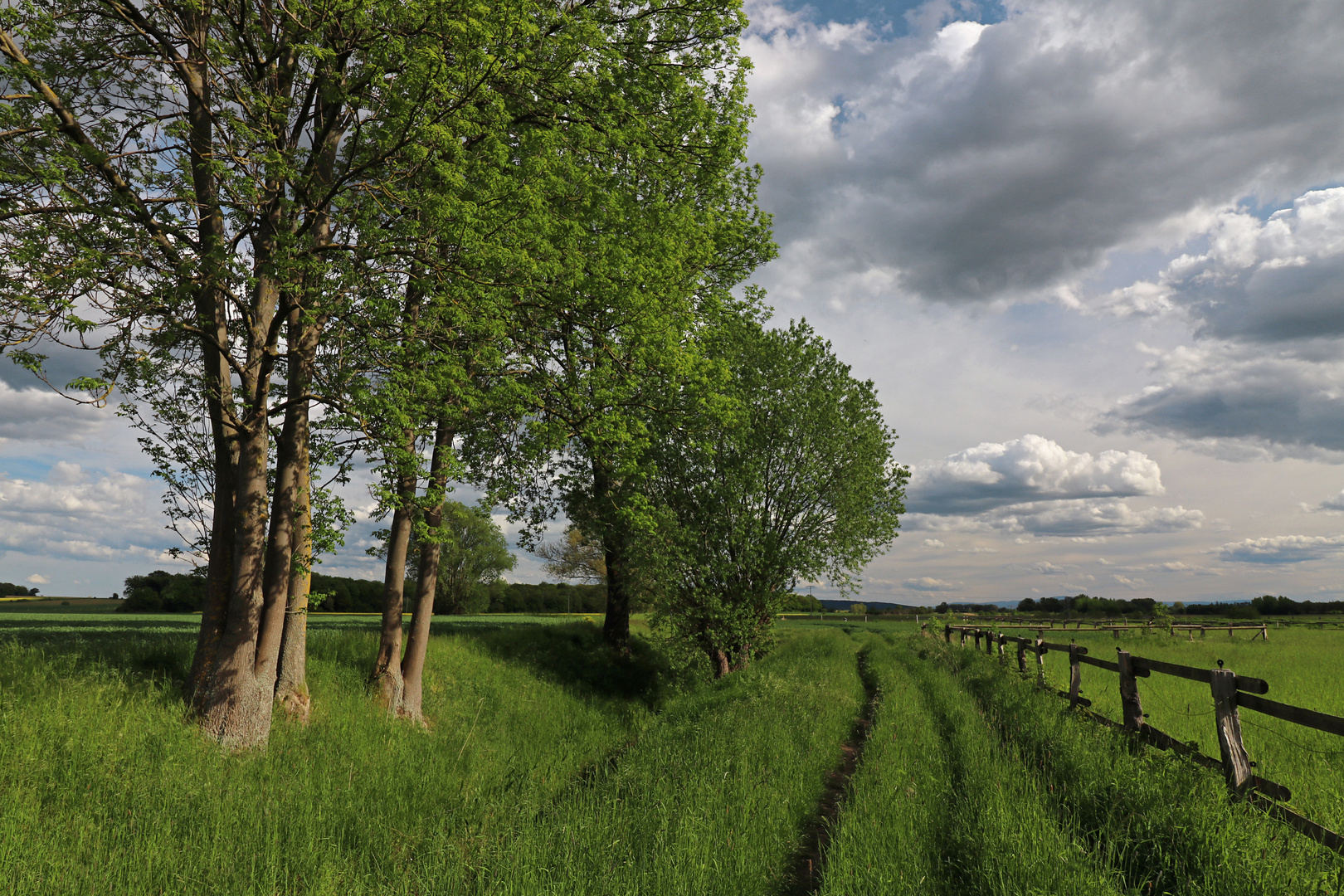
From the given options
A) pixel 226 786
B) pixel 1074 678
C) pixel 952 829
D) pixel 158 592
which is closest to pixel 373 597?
pixel 158 592

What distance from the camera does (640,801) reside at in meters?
7.48

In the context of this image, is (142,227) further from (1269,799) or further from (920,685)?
(920,685)

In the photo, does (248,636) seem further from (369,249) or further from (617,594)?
(617,594)

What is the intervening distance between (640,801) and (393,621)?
28.1ft

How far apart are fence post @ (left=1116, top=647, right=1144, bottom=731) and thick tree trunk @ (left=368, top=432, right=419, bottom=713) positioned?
12650 mm

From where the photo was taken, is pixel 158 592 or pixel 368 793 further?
pixel 158 592

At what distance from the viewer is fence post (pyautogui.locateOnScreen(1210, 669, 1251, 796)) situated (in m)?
6.64

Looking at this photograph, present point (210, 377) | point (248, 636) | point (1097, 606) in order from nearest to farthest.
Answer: point (248, 636) < point (210, 377) < point (1097, 606)

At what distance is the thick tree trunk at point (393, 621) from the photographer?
1338 centimetres

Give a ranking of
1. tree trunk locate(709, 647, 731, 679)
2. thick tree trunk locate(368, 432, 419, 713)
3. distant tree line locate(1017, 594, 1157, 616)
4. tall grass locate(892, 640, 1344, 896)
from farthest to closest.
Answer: distant tree line locate(1017, 594, 1157, 616) → tree trunk locate(709, 647, 731, 679) → thick tree trunk locate(368, 432, 419, 713) → tall grass locate(892, 640, 1344, 896)

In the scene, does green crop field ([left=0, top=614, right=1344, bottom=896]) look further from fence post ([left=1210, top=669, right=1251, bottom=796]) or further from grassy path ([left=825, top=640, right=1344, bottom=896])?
fence post ([left=1210, top=669, right=1251, bottom=796])

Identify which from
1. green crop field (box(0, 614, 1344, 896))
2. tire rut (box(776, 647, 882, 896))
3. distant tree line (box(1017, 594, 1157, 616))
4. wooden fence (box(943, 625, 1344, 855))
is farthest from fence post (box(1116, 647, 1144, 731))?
distant tree line (box(1017, 594, 1157, 616))

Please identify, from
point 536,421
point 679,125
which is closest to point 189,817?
point 536,421

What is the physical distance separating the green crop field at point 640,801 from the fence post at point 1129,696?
1.42 feet
